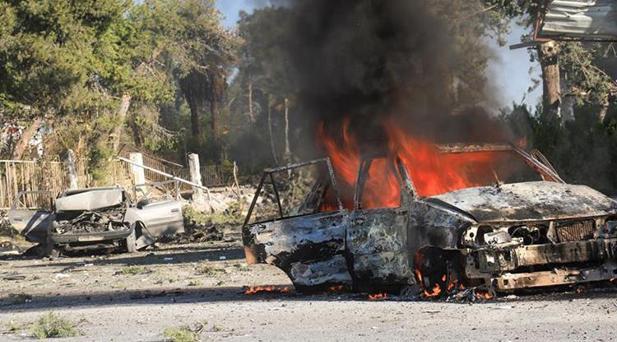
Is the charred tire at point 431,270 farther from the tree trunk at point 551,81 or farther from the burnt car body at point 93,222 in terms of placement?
the tree trunk at point 551,81

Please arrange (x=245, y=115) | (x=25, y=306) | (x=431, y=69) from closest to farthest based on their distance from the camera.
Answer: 1. (x=25, y=306)
2. (x=431, y=69)
3. (x=245, y=115)

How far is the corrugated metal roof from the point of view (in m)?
17.5

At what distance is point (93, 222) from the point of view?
20.5m

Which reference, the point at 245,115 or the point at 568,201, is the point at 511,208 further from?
the point at 245,115

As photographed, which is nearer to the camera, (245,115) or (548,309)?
(548,309)

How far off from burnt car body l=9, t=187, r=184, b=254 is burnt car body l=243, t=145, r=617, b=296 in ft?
34.3

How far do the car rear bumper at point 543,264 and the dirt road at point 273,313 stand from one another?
8.2 inches

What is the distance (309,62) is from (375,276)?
468 cm

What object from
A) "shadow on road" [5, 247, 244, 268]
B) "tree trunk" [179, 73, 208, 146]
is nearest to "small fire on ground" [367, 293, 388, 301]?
"shadow on road" [5, 247, 244, 268]

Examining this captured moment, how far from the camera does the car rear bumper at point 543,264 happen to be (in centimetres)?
859

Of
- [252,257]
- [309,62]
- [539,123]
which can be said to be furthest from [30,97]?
[252,257]

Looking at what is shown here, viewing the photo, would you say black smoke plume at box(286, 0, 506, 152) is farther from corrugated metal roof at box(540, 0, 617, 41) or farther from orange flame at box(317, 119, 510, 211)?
corrugated metal roof at box(540, 0, 617, 41)

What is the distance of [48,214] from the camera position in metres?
20.9

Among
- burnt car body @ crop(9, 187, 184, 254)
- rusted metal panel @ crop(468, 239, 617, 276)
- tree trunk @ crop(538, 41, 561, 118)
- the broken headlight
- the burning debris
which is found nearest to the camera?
rusted metal panel @ crop(468, 239, 617, 276)
